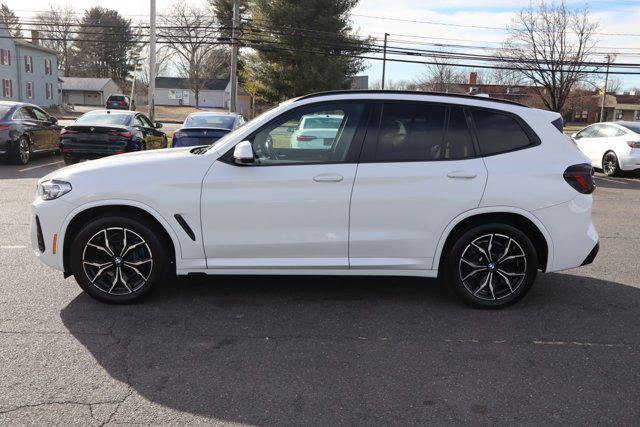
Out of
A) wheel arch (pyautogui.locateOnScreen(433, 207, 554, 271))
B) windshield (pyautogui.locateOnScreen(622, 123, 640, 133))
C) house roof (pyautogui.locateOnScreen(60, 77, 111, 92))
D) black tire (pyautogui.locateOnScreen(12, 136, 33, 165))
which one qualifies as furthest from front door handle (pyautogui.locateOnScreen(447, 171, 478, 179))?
house roof (pyautogui.locateOnScreen(60, 77, 111, 92))

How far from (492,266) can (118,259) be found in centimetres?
307

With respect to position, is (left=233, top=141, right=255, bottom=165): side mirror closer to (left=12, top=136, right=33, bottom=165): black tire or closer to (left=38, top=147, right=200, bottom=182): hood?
(left=38, top=147, right=200, bottom=182): hood

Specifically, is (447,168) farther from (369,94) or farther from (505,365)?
(505,365)

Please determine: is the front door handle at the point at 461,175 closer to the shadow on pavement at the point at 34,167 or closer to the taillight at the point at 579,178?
the taillight at the point at 579,178

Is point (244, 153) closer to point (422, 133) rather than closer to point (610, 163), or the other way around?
point (422, 133)

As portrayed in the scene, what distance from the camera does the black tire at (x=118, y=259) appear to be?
15.3 feet

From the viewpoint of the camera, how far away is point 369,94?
16.1 feet

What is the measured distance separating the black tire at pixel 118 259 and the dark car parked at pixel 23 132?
11.0 m

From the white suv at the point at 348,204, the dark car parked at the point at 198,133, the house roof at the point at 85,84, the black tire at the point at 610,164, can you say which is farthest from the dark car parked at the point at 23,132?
the house roof at the point at 85,84

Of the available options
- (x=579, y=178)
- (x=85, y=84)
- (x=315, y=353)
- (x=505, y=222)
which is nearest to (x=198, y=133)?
(x=505, y=222)

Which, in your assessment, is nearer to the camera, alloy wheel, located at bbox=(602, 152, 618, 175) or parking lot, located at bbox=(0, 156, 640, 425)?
parking lot, located at bbox=(0, 156, 640, 425)

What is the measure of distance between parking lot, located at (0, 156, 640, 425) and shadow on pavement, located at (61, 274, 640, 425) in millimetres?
12

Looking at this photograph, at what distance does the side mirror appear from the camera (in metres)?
4.51

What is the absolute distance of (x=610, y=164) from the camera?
1608 centimetres
